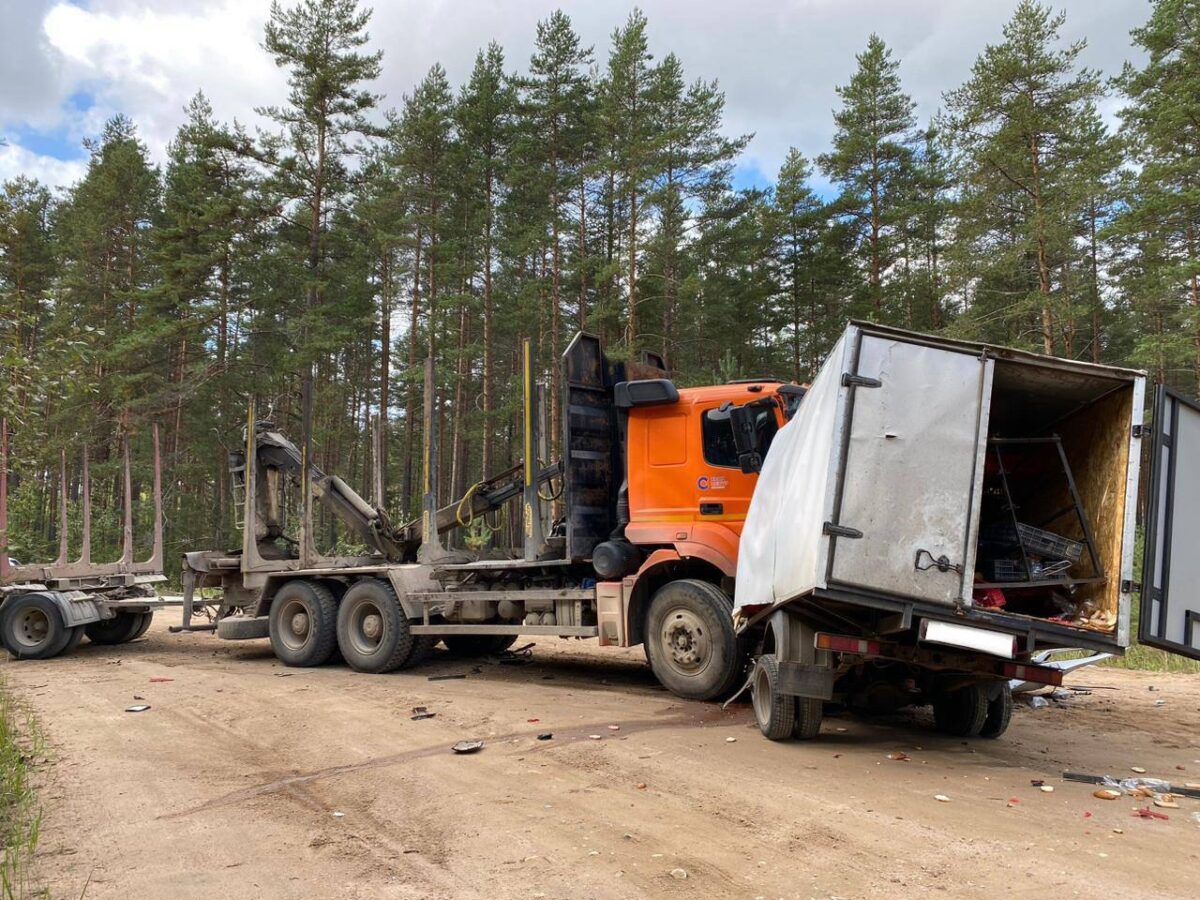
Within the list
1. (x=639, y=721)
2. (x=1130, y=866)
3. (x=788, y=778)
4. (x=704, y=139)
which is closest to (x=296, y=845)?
(x=788, y=778)

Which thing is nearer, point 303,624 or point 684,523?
point 684,523

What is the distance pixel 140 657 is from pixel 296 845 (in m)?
Result: 8.98

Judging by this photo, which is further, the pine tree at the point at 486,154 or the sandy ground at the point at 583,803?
the pine tree at the point at 486,154

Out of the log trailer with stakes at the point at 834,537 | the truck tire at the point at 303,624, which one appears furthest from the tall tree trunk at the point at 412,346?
the log trailer with stakes at the point at 834,537

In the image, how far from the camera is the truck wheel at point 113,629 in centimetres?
1248

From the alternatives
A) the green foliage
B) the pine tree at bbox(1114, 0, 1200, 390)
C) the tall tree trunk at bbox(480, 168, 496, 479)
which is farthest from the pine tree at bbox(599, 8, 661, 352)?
the pine tree at bbox(1114, 0, 1200, 390)

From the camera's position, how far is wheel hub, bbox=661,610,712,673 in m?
7.12

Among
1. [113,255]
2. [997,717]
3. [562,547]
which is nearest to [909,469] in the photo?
[997,717]

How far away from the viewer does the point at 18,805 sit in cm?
450

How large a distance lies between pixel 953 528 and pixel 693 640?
2.98 meters

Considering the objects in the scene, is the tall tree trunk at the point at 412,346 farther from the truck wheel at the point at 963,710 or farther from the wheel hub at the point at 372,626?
the truck wheel at the point at 963,710

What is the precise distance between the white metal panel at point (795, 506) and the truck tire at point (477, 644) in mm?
5384

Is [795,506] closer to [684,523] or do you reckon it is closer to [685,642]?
[684,523]

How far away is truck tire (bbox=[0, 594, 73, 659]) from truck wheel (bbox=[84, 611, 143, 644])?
1343 millimetres
